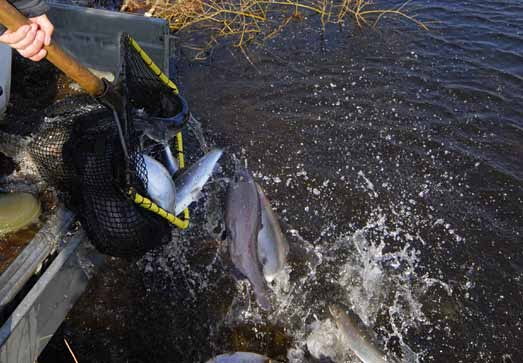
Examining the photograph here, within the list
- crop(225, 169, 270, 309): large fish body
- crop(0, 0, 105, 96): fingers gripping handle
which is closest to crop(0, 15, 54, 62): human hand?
crop(0, 0, 105, 96): fingers gripping handle

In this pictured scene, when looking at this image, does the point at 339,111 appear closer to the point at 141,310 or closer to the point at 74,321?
the point at 141,310

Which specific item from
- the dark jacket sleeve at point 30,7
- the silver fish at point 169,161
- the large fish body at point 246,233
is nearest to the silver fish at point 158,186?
the silver fish at point 169,161

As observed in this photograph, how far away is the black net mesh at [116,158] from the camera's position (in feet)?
10.7

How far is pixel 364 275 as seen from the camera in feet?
14.1

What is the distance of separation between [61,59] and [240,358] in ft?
8.55

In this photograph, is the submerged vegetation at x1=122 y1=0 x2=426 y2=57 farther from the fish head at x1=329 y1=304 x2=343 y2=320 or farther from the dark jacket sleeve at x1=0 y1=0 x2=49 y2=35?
the fish head at x1=329 y1=304 x2=343 y2=320

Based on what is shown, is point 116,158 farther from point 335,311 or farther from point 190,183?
point 335,311

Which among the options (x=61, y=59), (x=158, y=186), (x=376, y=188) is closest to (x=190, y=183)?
(x=158, y=186)

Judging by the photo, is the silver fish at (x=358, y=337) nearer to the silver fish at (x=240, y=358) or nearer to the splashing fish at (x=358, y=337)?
the splashing fish at (x=358, y=337)

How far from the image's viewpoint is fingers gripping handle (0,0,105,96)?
2.29 m

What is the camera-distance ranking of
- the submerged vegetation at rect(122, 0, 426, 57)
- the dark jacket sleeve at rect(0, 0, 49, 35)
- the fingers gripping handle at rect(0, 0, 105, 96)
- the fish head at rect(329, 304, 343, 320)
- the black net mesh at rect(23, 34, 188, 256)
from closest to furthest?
the fingers gripping handle at rect(0, 0, 105, 96)
the dark jacket sleeve at rect(0, 0, 49, 35)
the black net mesh at rect(23, 34, 188, 256)
the fish head at rect(329, 304, 343, 320)
the submerged vegetation at rect(122, 0, 426, 57)

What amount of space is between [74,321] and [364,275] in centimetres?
289

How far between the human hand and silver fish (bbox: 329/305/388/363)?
10.2 ft

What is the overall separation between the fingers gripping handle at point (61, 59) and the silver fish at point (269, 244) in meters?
1.74
